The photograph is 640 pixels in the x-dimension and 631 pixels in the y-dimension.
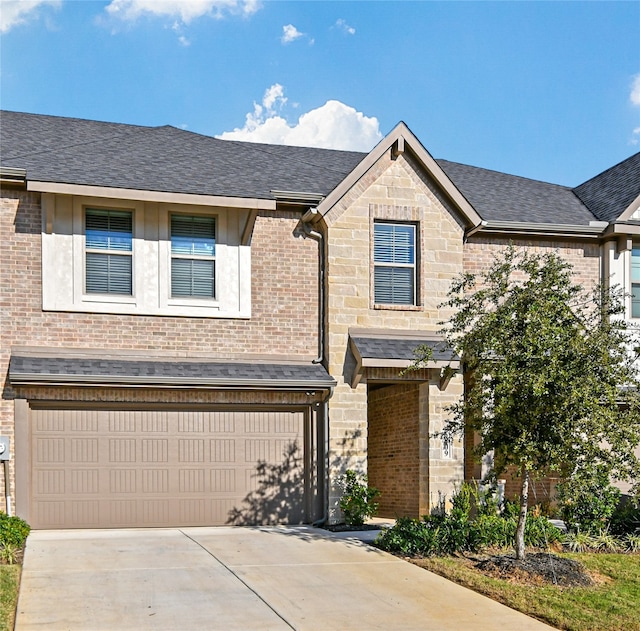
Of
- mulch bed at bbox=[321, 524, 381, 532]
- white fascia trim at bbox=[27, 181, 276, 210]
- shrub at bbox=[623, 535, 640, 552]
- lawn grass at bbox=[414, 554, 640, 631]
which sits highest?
white fascia trim at bbox=[27, 181, 276, 210]

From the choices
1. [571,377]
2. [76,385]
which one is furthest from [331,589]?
[76,385]

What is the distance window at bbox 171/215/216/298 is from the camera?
16.5m

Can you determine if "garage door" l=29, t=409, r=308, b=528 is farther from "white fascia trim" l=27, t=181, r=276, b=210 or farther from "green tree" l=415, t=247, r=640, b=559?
"green tree" l=415, t=247, r=640, b=559

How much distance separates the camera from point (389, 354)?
54.0 ft

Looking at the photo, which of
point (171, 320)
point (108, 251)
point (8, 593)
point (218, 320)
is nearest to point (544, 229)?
point (218, 320)

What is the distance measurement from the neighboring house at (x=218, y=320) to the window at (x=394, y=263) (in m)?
0.04

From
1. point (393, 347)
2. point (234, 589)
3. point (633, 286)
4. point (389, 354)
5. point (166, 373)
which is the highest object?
point (633, 286)

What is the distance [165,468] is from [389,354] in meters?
4.57

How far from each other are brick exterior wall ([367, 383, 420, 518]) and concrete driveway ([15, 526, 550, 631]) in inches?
145

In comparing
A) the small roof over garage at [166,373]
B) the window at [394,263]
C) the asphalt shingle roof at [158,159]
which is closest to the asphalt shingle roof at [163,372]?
the small roof over garage at [166,373]

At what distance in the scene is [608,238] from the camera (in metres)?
18.8

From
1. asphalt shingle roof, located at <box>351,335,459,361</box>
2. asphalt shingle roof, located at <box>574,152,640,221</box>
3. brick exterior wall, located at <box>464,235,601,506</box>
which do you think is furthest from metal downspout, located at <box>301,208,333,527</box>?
asphalt shingle roof, located at <box>574,152,640,221</box>

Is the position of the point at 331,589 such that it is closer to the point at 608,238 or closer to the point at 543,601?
the point at 543,601

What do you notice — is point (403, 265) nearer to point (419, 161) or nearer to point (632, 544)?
point (419, 161)
